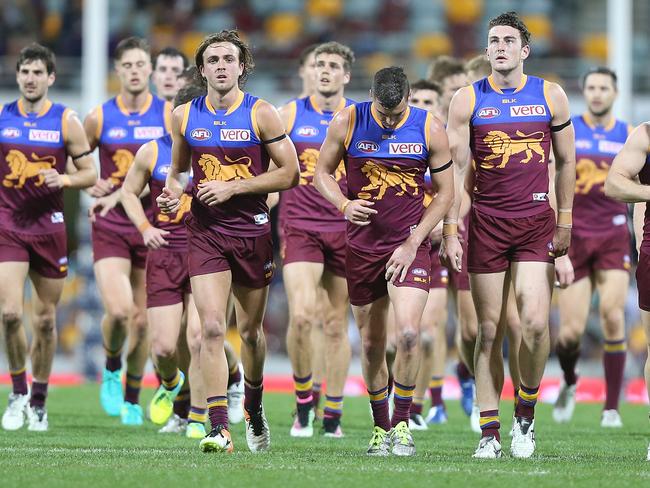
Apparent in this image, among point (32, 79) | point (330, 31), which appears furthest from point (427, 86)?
point (330, 31)

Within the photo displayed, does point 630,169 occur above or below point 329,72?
below

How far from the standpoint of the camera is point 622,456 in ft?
29.2

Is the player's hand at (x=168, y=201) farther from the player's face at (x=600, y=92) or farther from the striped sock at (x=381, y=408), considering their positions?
the player's face at (x=600, y=92)

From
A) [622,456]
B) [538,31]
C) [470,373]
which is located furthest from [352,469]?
[538,31]

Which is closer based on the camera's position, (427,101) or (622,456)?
(622,456)

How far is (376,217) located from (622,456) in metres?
2.37

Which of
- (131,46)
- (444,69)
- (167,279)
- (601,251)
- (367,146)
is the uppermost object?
(131,46)

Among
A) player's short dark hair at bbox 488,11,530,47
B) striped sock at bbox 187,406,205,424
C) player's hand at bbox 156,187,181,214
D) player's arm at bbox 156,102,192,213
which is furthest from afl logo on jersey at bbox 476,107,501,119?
striped sock at bbox 187,406,205,424

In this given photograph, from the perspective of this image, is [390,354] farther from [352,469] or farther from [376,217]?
[352,469]

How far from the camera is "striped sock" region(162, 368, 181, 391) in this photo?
36.2 ft

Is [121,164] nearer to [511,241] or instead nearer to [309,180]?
[309,180]

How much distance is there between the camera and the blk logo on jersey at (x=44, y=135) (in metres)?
11.0

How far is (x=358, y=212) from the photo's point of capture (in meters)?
8.47

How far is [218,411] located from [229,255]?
1.06m
